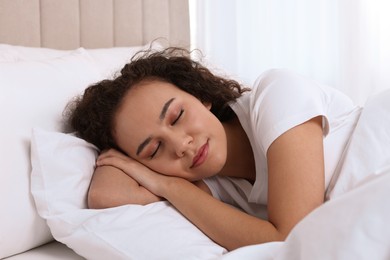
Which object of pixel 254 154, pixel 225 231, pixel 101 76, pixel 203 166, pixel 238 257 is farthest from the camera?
pixel 101 76

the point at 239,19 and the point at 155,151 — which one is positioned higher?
the point at 239,19

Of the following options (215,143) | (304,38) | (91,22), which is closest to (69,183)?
(215,143)

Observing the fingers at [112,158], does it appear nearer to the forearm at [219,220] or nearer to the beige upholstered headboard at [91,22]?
the forearm at [219,220]

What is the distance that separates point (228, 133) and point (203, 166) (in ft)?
0.71

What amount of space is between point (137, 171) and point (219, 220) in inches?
11.0

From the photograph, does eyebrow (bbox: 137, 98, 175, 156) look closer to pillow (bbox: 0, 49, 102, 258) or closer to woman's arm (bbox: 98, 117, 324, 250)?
woman's arm (bbox: 98, 117, 324, 250)

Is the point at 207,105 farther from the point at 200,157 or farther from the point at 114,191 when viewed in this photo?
the point at 114,191

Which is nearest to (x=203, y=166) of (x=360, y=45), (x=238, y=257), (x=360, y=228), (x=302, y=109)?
(x=302, y=109)

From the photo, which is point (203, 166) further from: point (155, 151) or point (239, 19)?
point (239, 19)

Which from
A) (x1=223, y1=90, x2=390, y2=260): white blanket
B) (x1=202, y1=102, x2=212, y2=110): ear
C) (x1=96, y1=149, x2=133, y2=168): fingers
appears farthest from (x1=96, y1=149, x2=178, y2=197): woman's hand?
(x1=223, y1=90, x2=390, y2=260): white blanket

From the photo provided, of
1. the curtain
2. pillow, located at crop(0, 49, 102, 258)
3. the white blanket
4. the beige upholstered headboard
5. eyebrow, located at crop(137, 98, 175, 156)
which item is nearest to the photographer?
the white blanket

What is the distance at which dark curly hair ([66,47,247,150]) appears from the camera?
1523 millimetres

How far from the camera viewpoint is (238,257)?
0.95 m

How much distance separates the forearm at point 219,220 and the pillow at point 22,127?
33 cm
